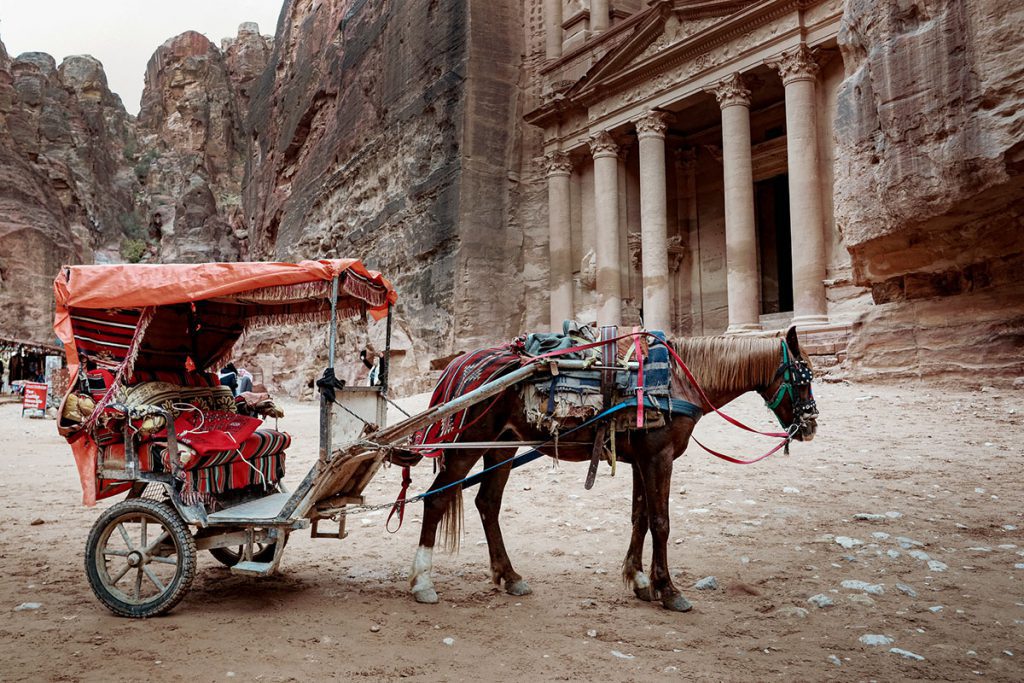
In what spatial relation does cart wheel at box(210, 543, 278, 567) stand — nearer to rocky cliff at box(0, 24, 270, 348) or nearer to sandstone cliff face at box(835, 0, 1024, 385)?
sandstone cliff face at box(835, 0, 1024, 385)

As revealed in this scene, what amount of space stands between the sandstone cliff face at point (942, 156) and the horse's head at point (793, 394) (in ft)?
8.34

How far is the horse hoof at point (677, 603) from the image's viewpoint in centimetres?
486

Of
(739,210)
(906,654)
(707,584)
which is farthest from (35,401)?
(906,654)

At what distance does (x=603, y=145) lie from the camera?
2356 cm

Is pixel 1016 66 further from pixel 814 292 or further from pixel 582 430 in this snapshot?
pixel 814 292

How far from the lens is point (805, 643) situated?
4.25 m

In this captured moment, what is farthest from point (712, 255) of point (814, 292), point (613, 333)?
point (613, 333)

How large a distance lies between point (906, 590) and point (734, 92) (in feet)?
58.2

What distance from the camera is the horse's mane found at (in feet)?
17.4

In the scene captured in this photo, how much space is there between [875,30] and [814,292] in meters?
11.7

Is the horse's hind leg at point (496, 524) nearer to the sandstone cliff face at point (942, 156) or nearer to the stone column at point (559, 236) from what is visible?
the sandstone cliff face at point (942, 156)

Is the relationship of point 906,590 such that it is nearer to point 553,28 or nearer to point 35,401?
point 553,28

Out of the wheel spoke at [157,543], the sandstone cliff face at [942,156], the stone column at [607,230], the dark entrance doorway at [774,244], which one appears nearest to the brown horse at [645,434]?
the wheel spoke at [157,543]

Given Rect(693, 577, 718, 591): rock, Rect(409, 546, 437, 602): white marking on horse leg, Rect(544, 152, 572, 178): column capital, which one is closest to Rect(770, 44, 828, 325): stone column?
Rect(544, 152, 572, 178): column capital
